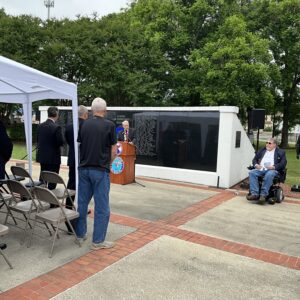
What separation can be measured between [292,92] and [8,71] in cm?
3185

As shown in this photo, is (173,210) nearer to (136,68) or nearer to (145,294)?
(145,294)

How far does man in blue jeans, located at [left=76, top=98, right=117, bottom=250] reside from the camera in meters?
4.65

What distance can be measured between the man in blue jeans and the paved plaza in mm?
377

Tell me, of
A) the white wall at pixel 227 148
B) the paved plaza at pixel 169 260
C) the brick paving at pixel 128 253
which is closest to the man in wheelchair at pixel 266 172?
the paved plaza at pixel 169 260

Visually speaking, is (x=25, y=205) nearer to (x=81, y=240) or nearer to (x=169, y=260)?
(x=81, y=240)

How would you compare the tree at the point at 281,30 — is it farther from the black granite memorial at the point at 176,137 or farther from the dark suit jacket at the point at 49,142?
the dark suit jacket at the point at 49,142

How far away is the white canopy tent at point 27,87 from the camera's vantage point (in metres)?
4.25

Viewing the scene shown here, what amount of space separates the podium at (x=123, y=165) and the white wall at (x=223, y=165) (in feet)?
4.33

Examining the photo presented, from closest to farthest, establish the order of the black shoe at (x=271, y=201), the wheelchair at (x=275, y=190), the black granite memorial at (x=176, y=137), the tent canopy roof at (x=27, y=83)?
the tent canopy roof at (x=27, y=83), the black shoe at (x=271, y=201), the wheelchair at (x=275, y=190), the black granite memorial at (x=176, y=137)

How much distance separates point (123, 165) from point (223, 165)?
8.59ft

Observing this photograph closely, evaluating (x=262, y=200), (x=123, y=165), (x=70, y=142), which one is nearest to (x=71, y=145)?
(x=70, y=142)

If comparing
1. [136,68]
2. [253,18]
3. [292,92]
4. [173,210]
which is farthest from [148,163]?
[292,92]

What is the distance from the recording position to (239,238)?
18.4 ft

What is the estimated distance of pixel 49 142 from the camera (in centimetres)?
618
